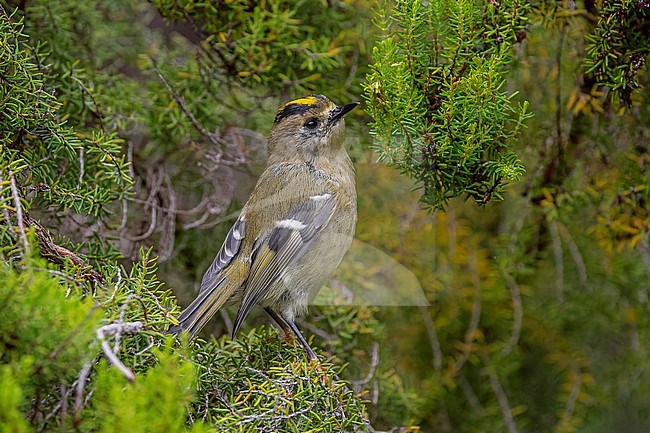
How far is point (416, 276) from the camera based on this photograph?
6.53 feet

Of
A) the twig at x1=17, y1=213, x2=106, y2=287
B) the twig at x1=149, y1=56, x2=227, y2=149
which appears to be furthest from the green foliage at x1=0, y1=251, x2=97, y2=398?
the twig at x1=149, y1=56, x2=227, y2=149

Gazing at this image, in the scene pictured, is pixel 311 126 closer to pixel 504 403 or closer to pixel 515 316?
pixel 515 316

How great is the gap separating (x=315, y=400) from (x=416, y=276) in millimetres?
627


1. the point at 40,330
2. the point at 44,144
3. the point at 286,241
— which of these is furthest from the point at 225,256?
the point at 40,330

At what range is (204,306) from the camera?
1.69 metres

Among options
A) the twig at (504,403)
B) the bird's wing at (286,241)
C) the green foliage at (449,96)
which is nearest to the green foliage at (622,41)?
the green foliage at (449,96)

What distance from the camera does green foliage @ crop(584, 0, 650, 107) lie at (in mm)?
1614

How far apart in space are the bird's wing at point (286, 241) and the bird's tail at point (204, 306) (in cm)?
5

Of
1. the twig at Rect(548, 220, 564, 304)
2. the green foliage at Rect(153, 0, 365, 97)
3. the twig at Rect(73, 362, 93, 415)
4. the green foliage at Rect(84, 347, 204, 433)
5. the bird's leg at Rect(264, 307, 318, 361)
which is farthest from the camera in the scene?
the twig at Rect(548, 220, 564, 304)

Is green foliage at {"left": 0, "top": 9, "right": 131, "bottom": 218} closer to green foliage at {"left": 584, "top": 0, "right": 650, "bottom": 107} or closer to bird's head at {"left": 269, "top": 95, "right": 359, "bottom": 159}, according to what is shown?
bird's head at {"left": 269, "top": 95, "right": 359, "bottom": 159}

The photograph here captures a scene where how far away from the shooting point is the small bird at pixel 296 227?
1.79m

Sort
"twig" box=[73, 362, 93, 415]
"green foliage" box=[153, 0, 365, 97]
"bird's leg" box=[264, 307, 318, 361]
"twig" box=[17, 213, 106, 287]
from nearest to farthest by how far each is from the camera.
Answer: "twig" box=[73, 362, 93, 415]
"twig" box=[17, 213, 106, 287]
"bird's leg" box=[264, 307, 318, 361]
"green foliage" box=[153, 0, 365, 97]

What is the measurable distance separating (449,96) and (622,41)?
0.43m

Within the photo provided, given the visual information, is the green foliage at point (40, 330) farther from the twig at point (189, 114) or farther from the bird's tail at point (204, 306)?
the twig at point (189, 114)
